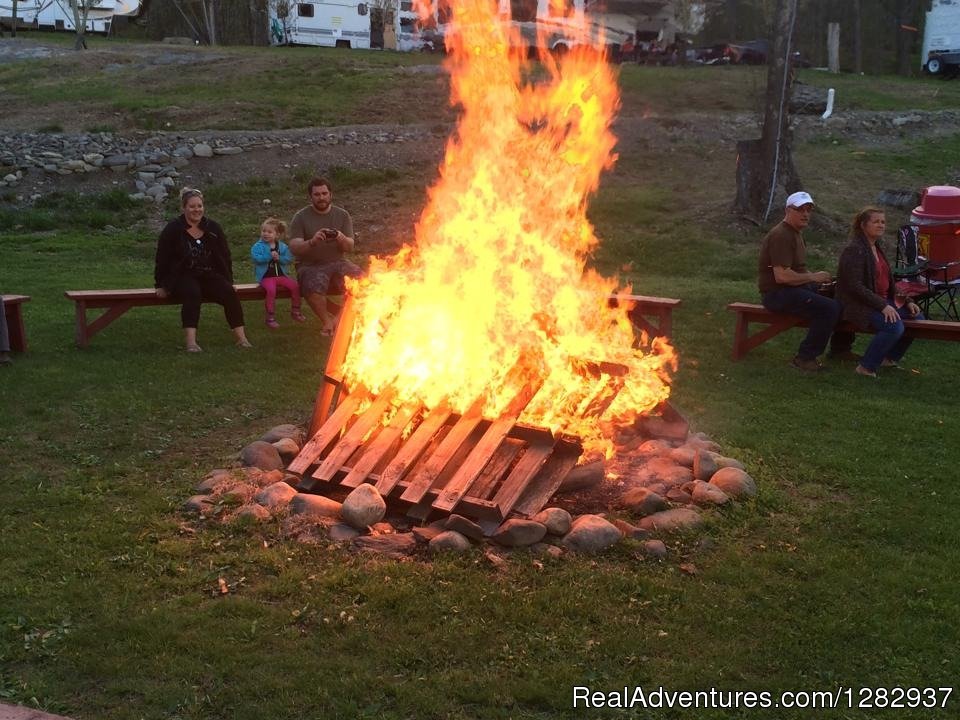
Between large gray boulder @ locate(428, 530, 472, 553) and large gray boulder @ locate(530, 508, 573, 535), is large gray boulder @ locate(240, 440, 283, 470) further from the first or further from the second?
large gray boulder @ locate(530, 508, 573, 535)

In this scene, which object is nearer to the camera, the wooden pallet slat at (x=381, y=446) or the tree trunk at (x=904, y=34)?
the wooden pallet slat at (x=381, y=446)

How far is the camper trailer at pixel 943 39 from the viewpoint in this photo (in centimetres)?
3338

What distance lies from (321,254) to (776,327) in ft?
14.8

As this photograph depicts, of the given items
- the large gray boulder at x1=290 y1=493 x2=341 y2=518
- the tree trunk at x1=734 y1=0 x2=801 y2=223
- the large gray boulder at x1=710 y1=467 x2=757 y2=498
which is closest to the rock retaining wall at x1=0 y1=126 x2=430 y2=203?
the tree trunk at x1=734 y1=0 x2=801 y2=223

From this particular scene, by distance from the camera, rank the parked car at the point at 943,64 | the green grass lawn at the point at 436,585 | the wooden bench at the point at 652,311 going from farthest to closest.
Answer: the parked car at the point at 943,64 → the wooden bench at the point at 652,311 → the green grass lawn at the point at 436,585

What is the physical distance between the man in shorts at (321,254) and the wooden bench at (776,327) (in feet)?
12.4

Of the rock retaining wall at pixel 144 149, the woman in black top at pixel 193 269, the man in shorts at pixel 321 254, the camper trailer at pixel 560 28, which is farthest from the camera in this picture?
the camper trailer at pixel 560 28

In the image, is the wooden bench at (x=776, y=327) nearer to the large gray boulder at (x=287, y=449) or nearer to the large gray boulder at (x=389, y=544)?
the large gray boulder at (x=287, y=449)

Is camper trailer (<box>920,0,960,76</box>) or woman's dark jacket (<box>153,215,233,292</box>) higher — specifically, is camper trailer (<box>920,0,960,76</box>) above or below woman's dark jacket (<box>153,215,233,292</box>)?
above

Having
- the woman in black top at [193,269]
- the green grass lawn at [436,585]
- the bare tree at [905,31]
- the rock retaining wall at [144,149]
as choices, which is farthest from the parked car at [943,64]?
the woman in black top at [193,269]

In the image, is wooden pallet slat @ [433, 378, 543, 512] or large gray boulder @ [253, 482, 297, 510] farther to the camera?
large gray boulder @ [253, 482, 297, 510]

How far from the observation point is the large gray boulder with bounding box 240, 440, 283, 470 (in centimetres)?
586

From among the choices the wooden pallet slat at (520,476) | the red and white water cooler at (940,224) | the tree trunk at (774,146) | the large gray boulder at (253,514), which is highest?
the tree trunk at (774,146)

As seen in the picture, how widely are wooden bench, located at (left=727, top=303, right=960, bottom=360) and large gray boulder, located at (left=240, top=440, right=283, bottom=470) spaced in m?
4.80
